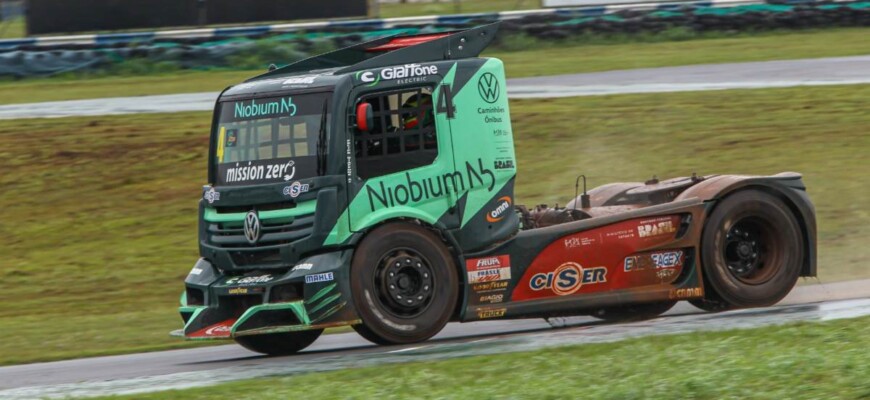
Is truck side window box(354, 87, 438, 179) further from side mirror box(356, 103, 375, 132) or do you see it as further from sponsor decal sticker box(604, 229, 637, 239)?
sponsor decal sticker box(604, 229, 637, 239)

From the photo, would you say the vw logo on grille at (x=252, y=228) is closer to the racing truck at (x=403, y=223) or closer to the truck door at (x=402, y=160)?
the racing truck at (x=403, y=223)

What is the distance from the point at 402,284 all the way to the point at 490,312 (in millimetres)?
823

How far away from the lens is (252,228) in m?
11.1

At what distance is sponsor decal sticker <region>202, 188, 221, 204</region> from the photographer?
452 inches

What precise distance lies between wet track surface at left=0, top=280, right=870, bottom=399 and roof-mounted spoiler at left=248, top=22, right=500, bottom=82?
7.70ft

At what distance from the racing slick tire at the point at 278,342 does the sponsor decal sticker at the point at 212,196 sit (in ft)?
4.03

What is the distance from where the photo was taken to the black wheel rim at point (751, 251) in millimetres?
12438

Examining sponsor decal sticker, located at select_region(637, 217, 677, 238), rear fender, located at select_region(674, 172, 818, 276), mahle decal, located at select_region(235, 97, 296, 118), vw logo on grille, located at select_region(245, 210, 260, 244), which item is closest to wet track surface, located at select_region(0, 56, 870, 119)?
rear fender, located at select_region(674, 172, 818, 276)

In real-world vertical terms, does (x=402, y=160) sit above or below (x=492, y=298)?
above

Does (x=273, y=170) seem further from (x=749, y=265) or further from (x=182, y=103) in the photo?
Answer: (x=182, y=103)

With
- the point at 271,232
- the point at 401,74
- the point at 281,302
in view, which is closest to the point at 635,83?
the point at 401,74

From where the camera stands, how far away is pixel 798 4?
2977cm

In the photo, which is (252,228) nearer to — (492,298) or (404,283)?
(404,283)

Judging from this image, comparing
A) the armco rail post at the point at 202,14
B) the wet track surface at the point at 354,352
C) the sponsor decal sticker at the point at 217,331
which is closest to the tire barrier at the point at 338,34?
the armco rail post at the point at 202,14
